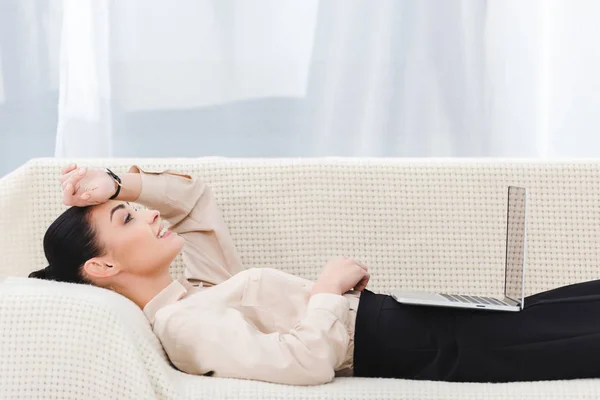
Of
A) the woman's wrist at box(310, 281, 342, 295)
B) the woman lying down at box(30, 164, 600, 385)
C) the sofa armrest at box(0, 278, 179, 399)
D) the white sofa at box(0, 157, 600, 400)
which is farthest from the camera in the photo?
the white sofa at box(0, 157, 600, 400)

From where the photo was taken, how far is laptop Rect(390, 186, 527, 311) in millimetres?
1344

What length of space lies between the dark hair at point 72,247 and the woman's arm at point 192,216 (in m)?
0.14

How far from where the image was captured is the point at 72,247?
140 centimetres

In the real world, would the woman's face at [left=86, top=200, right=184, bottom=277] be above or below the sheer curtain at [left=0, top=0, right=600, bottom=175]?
below

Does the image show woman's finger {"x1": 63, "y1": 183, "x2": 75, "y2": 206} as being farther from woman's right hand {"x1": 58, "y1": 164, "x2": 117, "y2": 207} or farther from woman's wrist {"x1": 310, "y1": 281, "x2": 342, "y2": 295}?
woman's wrist {"x1": 310, "y1": 281, "x2": 342, "y2": 295}

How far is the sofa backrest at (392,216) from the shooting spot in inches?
66.7

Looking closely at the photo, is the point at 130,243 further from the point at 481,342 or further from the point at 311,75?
the point at 311,75

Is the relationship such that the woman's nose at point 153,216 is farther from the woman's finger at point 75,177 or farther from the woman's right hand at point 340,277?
the woman's right hand at point 340,277

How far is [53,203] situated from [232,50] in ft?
2.77

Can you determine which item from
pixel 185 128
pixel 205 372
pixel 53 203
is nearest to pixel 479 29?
pixel 185 128

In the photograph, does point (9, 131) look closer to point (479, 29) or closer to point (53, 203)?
point (53, 203)

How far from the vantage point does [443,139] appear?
7.79ft

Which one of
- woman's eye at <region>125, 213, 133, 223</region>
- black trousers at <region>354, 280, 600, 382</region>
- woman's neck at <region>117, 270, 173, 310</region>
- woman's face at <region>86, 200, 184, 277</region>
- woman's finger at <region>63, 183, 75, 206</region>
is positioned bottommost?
black trousers at <region>354, 280, 600, 382</region>

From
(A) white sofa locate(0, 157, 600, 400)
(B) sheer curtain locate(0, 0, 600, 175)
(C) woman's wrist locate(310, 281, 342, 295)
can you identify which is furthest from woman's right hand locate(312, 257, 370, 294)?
(B) sheer curtain locate(0, 0, 600, 175)
